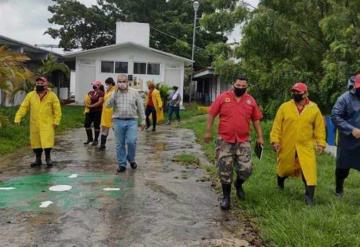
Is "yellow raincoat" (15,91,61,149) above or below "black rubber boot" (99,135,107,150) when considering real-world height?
above

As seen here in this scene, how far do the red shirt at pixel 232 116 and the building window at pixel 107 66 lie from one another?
24556 millimetres

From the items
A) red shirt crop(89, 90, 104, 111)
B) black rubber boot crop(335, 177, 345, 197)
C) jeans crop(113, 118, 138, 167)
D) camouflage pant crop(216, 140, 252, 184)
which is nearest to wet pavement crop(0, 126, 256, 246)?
jeans crop(113, 118, 138, 167)

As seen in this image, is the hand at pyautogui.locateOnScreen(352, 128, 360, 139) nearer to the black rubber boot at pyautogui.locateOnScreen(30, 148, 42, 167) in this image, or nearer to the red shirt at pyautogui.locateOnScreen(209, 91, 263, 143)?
the red shirt at pyautogui.locateOnScreen(209, 91, 263, 143)

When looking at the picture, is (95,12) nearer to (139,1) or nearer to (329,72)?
(139,1)

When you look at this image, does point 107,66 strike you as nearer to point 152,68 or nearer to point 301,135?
point 152,68

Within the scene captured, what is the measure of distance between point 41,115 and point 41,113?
0.04 metres

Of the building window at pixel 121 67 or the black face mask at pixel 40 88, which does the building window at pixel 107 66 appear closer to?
the building window at pixel 121 67

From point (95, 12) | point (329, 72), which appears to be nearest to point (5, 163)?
point (329, 72)

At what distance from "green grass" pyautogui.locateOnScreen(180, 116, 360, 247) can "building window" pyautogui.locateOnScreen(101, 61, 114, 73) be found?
886 inches

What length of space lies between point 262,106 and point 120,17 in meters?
33.3

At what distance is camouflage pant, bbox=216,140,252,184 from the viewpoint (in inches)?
266

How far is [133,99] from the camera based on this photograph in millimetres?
9523

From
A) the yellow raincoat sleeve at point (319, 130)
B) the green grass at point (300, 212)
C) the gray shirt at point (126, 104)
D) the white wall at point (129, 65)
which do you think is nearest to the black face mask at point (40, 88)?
the gray shirt at point (126, 104)

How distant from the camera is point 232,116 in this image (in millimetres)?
6750
